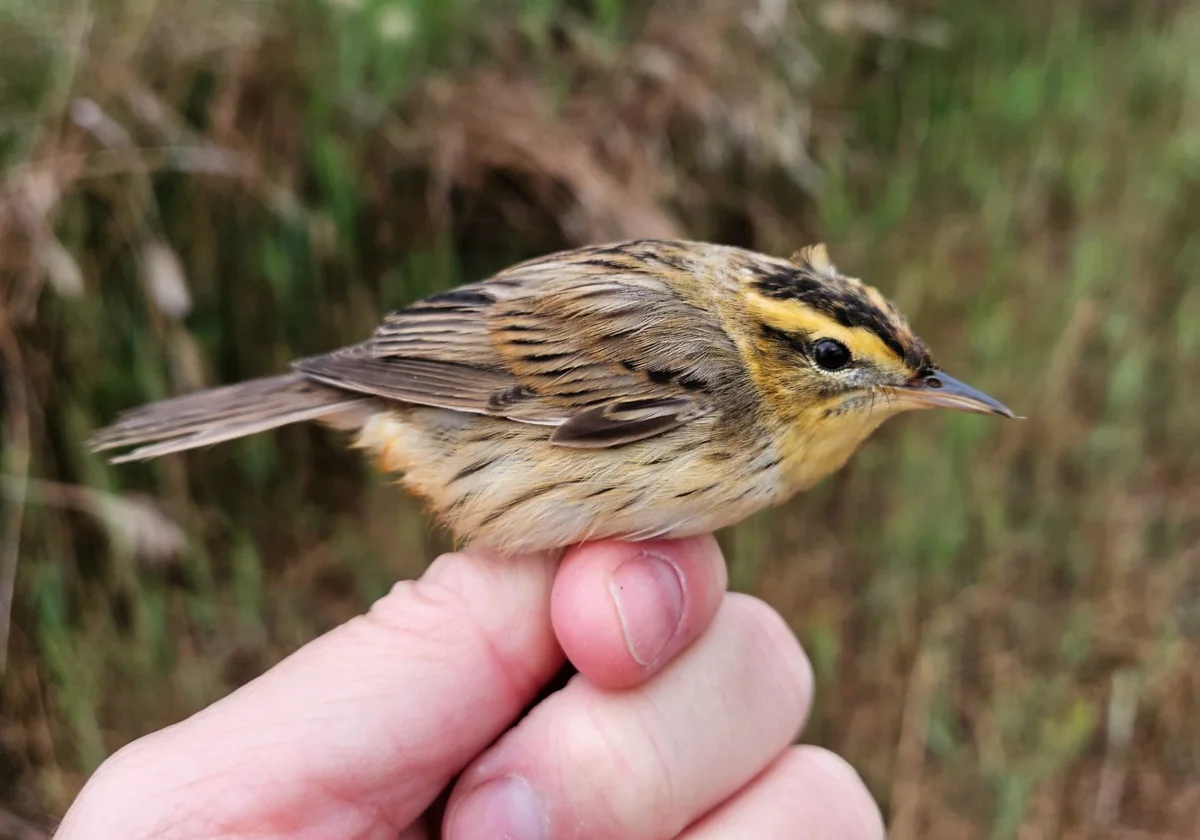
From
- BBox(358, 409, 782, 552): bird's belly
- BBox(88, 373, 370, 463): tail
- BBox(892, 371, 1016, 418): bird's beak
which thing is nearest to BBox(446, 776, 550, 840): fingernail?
BBox(358, 409, 782, 552): bird's belly

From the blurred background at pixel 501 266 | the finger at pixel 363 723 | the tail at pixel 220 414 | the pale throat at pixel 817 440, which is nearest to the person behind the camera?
the finger at pixel 363 723

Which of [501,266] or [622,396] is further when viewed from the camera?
[501,266]

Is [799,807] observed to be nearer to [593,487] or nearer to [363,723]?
[593,487]

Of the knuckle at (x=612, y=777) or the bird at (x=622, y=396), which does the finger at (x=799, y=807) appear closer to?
the knuckle at (x=612, y=777)

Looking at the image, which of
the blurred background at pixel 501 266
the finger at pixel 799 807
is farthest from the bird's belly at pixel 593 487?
the blurred background at pixel 501 266

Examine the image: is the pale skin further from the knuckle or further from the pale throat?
the pale throat

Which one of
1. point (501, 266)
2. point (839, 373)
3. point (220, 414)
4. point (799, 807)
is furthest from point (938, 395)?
point (501, 266)
